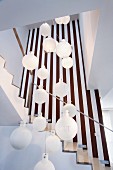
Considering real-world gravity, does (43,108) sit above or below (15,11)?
below

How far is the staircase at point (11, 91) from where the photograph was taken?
2.55m

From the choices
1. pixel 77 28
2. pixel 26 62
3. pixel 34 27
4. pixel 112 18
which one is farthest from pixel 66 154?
pixel 34 27

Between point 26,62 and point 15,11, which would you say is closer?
point 15,11

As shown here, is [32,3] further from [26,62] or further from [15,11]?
[26,62]

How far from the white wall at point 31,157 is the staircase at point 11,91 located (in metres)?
0.61

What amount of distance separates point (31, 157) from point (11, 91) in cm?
162

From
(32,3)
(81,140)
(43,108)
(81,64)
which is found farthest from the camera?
(81,64)

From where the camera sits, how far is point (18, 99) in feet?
9.77

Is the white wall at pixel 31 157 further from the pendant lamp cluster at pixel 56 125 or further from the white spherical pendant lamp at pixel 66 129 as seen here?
the white spherical pendant lamp at pixel 66 129

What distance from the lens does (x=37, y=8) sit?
4.81 feet

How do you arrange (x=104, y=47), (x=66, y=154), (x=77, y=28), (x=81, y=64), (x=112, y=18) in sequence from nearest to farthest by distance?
(x=112, y=18) → (x=104, y=47) → (x=66, y=154) → (x=81, y=64) → (x=77, y=28)

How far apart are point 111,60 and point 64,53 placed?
80 centimetres

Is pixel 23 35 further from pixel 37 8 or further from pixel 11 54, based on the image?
pixel 37 8

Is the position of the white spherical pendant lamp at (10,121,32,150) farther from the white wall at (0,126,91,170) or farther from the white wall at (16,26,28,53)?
the white wall at (16,26,28,53)
